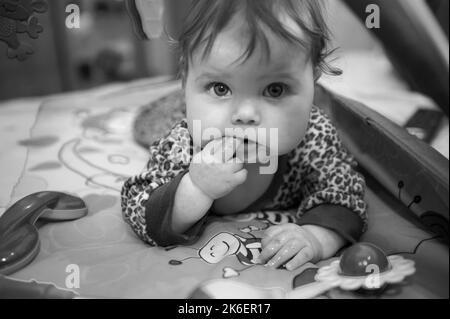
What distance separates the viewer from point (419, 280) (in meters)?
0.40

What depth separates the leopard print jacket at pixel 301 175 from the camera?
0.53m

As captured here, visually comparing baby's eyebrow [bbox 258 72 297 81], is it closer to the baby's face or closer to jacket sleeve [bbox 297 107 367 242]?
the baby's face

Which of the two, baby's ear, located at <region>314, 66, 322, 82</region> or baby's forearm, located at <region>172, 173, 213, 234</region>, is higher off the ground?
baby's ear, located at <region>314, 66, 322, 82</region>

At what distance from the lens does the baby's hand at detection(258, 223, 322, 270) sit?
456 millimetres

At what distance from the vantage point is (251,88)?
443mm

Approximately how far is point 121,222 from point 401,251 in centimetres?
29

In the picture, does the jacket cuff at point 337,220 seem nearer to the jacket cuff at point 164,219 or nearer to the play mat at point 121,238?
the play mat at point 121,238

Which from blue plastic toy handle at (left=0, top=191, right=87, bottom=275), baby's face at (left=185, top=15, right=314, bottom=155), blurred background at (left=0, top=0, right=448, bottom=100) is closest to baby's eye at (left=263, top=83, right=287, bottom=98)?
baby's face at (left=185, top=15, right=314, bottom=155)

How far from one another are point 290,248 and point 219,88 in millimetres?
162

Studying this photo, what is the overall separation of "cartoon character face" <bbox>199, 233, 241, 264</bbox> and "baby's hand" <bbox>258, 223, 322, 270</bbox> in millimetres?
29

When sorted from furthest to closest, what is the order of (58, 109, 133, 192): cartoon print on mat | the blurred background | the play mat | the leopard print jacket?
the blurred background
(58, 109, 133, 192): cartoon print on mat
the leopard print jacket
the play mat
